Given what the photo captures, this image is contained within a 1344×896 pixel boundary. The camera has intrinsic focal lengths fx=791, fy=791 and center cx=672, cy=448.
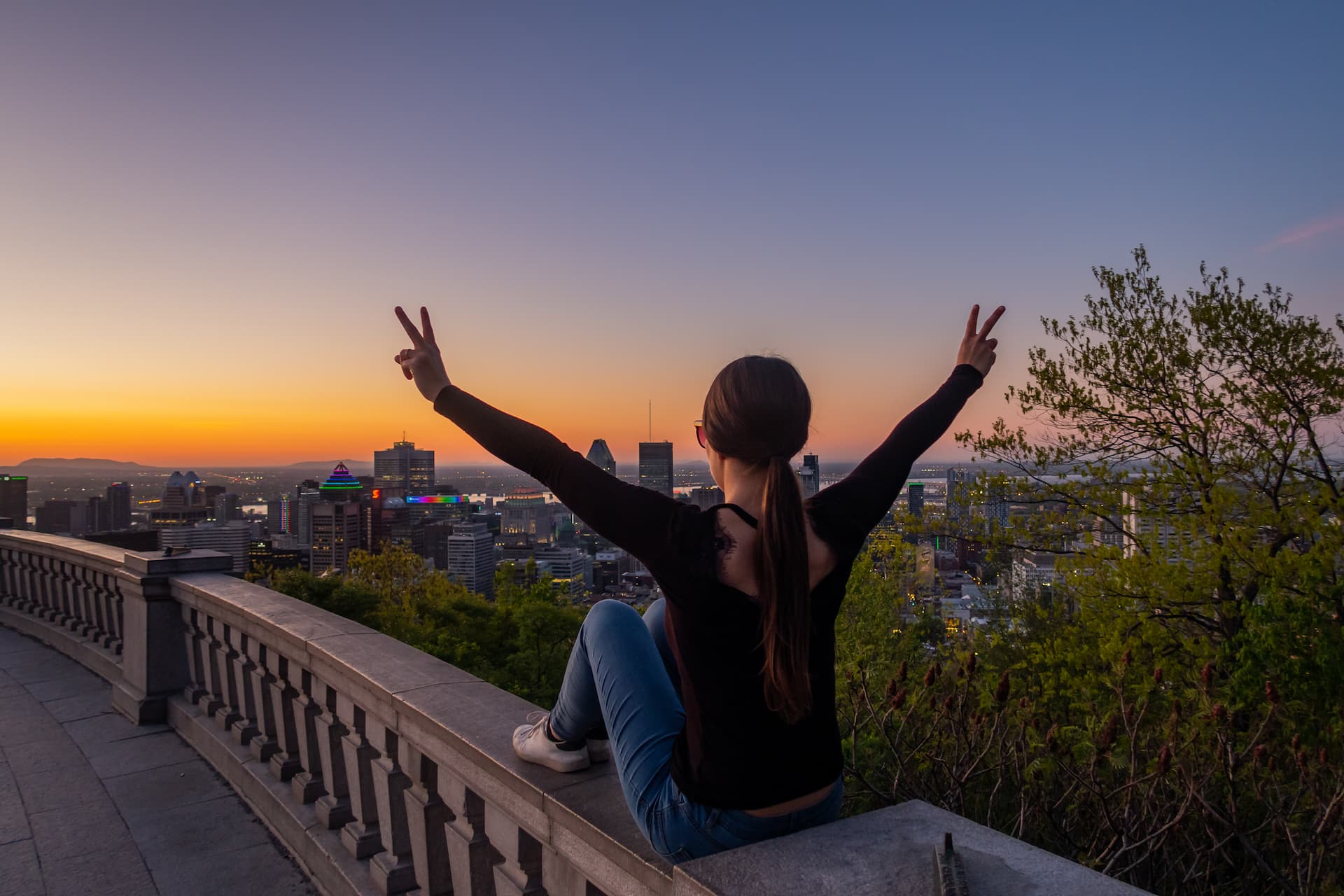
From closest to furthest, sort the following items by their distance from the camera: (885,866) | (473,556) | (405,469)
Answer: (885,866) → (473,556) → (405,469)

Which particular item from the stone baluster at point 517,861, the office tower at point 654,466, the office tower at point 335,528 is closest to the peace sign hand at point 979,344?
the stone baluster at point 517,861

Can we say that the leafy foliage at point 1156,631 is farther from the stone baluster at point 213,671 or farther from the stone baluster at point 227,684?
the stone baluster at point 213,671

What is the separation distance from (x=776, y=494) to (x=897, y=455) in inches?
19.1

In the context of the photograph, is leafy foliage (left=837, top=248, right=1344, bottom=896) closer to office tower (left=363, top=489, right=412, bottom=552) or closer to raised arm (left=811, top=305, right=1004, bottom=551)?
raised arm (left=811, top=305, right=1004, bottom=551)

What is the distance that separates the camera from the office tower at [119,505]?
Result: 46.9 meters

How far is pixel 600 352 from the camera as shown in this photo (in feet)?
120

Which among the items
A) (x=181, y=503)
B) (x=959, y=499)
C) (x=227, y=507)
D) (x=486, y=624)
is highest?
(x=959, y=499)

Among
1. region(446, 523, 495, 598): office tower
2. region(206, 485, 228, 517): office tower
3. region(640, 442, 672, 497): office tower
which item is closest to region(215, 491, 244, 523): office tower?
region(206, 485, 228, 517): office tower

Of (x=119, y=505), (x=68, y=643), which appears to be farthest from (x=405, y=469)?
(x=68, y=643)

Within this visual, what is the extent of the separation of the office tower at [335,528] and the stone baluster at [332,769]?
58.9 meters

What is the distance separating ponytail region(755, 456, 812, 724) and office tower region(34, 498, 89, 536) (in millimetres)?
39737

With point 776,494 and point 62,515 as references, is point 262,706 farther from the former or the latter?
point 62,515

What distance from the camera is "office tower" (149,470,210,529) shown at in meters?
54.0

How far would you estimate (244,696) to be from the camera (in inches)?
162
